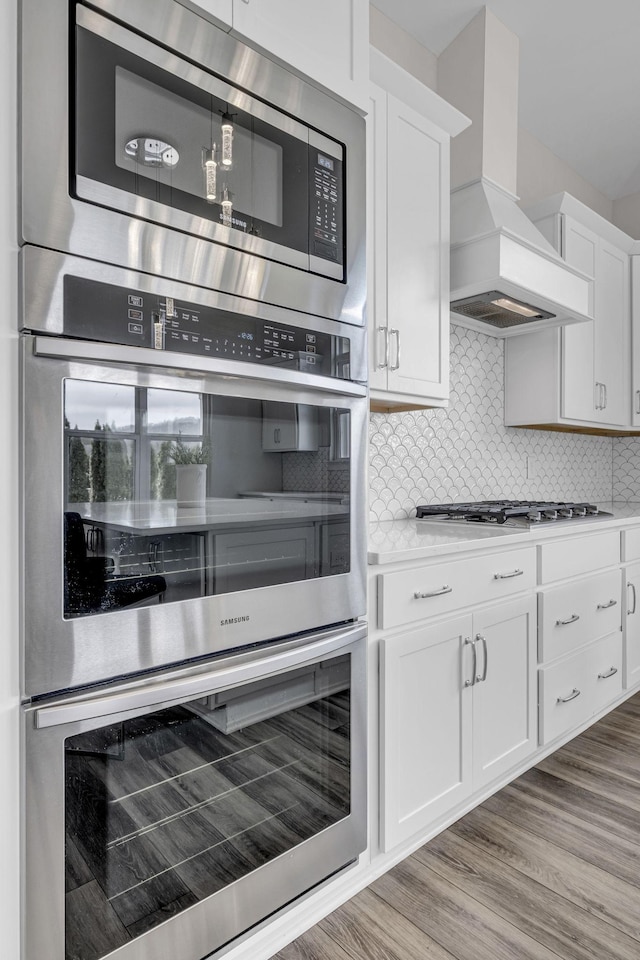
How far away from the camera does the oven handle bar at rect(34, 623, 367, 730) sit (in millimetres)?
937

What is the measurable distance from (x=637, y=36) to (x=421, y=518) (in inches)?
98.5

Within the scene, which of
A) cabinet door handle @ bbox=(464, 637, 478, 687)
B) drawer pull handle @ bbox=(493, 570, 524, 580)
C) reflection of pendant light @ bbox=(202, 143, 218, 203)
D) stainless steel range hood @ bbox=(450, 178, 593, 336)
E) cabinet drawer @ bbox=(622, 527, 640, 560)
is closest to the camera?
reflection of pendant light @ bbox=(202, 143, 218, 203)

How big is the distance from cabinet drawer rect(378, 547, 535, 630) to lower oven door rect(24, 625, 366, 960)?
0.19m

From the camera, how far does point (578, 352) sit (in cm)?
299

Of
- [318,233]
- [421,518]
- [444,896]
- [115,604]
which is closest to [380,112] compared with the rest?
[318,233]

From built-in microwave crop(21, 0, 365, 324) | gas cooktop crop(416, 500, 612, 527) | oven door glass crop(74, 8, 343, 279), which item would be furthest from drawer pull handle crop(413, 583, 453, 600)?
oven door glass crop(74, 8, 343, 279)

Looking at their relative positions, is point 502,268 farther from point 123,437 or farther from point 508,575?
point 123,437

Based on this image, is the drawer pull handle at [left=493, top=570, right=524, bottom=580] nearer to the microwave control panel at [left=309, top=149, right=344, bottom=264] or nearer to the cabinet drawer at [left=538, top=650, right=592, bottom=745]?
the cabinet drawer at [left=538, top=650, right=592, bottom=745]

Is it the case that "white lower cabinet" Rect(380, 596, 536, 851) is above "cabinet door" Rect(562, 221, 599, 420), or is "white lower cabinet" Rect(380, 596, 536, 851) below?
below

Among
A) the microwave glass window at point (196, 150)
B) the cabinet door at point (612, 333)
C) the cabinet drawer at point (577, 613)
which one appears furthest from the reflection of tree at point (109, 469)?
the cabinet door at point (612, 333)

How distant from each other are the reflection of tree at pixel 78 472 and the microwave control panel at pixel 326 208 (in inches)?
27.6

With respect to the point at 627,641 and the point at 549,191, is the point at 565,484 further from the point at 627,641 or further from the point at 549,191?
the point at 549,191

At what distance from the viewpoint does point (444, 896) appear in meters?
1.54

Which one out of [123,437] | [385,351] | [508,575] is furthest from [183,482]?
[508,575]
